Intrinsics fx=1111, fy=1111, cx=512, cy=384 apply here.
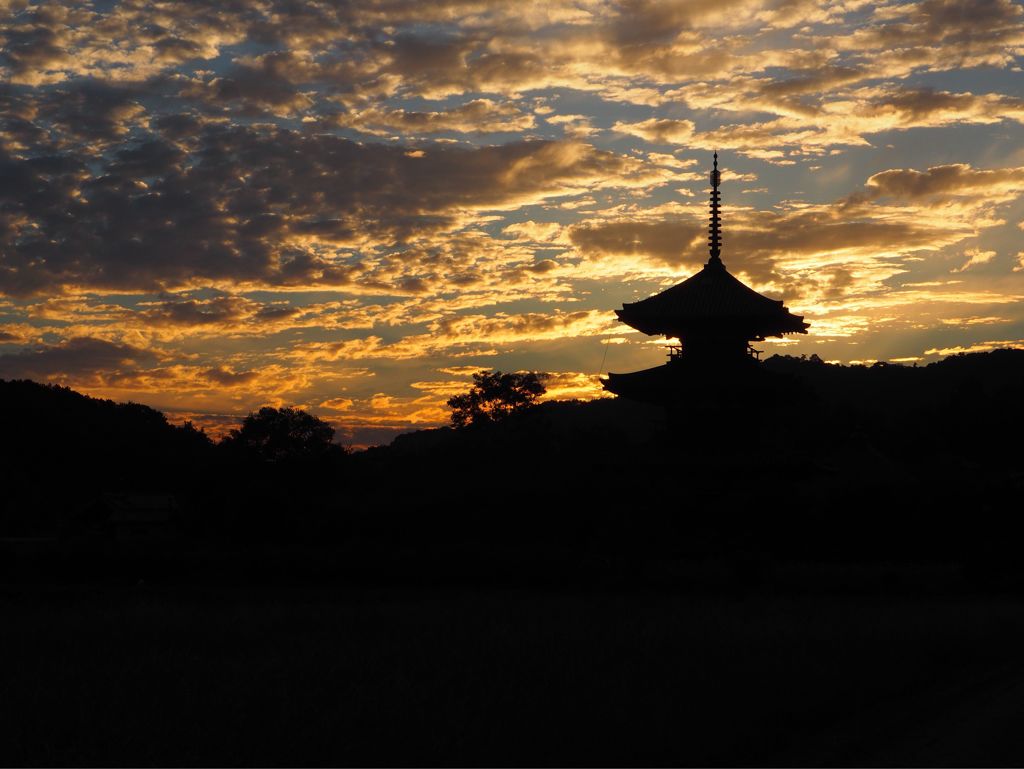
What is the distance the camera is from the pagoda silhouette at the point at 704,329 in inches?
1503

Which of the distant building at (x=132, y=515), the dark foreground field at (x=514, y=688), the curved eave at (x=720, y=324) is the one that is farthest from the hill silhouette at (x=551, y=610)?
the curved eave at (x=720, y=324)

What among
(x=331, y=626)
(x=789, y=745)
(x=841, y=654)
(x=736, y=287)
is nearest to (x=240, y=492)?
(x=736, y=287)

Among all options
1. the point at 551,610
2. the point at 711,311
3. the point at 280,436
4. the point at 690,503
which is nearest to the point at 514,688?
the point at 551,610

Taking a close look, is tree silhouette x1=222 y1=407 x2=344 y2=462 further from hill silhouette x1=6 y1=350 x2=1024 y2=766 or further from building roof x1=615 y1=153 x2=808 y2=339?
building roof x1=615 y1=153 x2=808 y2=339

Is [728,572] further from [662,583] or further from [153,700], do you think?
[153,700]

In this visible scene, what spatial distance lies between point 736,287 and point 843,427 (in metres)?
48.8

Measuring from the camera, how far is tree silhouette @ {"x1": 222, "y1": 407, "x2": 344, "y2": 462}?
285 feet

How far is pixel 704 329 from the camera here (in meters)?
39.0

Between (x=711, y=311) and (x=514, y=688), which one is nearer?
(x=514, y=688)

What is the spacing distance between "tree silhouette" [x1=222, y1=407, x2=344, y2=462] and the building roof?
167 ft

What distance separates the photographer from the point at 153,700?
1252 cm

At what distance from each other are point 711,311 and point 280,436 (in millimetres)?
55618

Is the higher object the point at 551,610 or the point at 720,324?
the point at 720,324

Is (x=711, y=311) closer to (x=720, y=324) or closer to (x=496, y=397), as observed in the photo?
(x=720, y=324)
